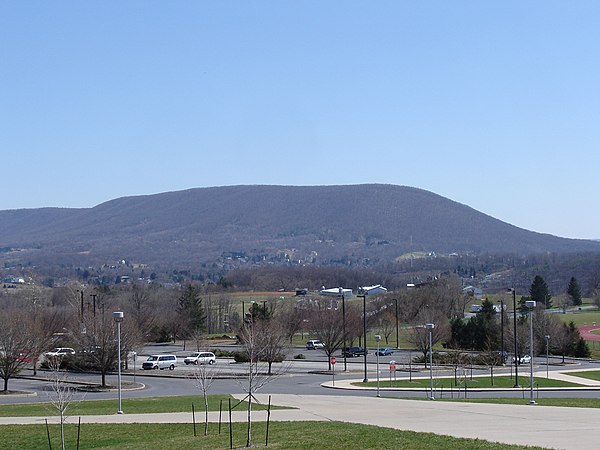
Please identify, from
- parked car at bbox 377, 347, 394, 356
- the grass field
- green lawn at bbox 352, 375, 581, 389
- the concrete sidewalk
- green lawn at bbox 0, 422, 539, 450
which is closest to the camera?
green lawn at bbox 0, 422, 539, 450

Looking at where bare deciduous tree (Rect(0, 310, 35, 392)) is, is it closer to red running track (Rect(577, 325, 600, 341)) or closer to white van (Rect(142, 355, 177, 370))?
white van (Rect(142, 355, 177, 370))

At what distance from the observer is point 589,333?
10131 cm

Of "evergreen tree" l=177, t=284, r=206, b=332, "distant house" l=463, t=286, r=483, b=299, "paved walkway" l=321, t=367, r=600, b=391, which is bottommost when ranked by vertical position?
"paved walkway" l=321, t=367, r=600, b=391

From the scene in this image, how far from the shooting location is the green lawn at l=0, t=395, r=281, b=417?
3862 cm

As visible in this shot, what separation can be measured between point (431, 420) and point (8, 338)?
105 ft

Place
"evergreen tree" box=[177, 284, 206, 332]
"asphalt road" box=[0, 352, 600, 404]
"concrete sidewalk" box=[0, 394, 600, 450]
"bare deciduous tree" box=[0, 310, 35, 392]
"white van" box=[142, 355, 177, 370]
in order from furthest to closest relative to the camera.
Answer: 1. "evergreen tree" box=[177, 284, 206, 332]
2. "white van" box=[142, 355, 177, 370]
3. "bare deciduous tree" box=[0, 310, 35, 392]
4. "asphalt road" box=[0, 352, 600, 404]
5. "concrete sidewalk" box=[0, 394, 600, 450]

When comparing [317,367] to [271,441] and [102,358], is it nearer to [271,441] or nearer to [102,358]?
[102,358]

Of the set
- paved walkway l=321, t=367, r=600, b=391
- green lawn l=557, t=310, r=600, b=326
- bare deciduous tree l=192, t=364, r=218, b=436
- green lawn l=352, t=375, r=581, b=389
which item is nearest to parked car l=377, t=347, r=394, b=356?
paved walkway l=321, t=367, r=600, b=391

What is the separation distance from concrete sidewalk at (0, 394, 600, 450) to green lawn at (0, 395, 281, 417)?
195cm

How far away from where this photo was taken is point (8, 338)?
55875 millimetres

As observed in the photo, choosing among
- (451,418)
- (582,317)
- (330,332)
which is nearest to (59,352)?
(330,332)

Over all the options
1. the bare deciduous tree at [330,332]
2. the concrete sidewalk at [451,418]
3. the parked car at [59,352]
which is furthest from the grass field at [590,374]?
the parked car at [59,352]

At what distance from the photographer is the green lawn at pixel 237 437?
24.7 metres

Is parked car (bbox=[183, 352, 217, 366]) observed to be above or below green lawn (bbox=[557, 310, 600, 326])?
below
